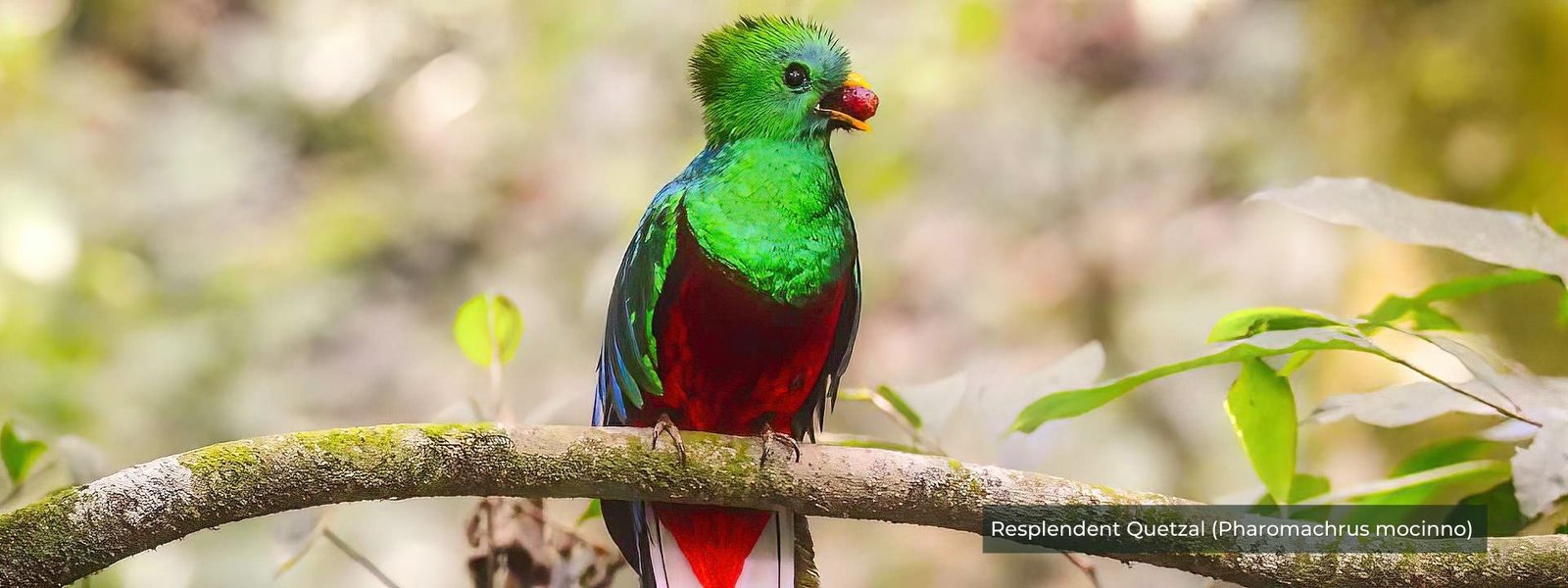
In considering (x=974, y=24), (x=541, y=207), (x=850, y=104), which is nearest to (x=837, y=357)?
(x=850, y=104)

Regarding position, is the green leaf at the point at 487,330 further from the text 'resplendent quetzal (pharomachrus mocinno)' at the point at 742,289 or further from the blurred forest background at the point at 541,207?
the blurred forest background at the point at 541,207

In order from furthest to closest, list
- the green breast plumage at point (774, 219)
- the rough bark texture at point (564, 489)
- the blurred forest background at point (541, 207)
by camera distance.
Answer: the blurred forest background at point (541, 207) → the green breast plumage at point (774, 219) → the rough bark texture at point (564, 489)

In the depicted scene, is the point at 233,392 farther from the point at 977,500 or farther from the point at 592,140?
the point at 977,500

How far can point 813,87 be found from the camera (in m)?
1.60

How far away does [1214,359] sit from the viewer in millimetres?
1292

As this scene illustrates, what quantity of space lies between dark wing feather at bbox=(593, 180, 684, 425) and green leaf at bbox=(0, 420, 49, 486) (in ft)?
2.22

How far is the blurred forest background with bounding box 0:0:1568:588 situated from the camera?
3484 millimetres

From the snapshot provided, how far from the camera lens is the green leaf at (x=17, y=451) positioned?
1.43 metres

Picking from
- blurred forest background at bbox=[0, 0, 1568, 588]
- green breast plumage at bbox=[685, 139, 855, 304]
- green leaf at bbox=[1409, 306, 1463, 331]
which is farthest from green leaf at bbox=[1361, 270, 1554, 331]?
blurred forest background at bbox=[0, 0, 1568, 588]

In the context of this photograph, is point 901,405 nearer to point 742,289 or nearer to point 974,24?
point 742,289

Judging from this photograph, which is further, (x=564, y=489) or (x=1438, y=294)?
(x=1438, y=294)

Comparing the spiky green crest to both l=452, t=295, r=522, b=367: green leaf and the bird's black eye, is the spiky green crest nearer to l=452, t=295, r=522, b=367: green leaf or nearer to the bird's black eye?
the bird's black eye

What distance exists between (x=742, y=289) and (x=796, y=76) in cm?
30

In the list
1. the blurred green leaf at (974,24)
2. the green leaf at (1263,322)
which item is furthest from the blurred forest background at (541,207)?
the green leaf at (1263,322)
